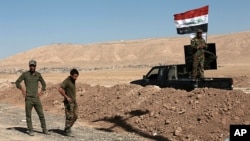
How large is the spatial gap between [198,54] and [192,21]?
132cm

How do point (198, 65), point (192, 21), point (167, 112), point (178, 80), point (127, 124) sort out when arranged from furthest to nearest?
point (178, 80)
point (192, 21)
point (198, 65)
point (127, 124)
point (167, 112)

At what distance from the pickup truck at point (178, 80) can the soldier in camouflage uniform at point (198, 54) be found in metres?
0.31

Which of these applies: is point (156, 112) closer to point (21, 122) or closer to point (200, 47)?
point (200, 47)

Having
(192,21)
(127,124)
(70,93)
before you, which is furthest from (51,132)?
(192,21)

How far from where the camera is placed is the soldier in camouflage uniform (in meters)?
14.6

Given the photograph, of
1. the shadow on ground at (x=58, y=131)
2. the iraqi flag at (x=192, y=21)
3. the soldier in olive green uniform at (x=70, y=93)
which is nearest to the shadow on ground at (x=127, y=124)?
the shadow on ground at (x=58, y=131)

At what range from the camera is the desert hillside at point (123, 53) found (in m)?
88.1

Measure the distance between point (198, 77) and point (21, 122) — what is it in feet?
19.4

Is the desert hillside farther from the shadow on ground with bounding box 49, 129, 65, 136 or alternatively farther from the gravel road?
the shadow on ground with bounding box 49, 129, 65, 136

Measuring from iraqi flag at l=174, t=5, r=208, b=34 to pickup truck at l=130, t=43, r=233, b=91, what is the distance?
0.62m

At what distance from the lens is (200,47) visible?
14648mm

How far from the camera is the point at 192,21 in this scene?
15.5 metres

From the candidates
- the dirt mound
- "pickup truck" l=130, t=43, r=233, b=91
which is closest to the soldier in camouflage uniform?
"pickup truck" l=130, t=43, r=233, b=91

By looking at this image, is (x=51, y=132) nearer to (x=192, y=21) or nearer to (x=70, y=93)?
(x=70, y=93)
